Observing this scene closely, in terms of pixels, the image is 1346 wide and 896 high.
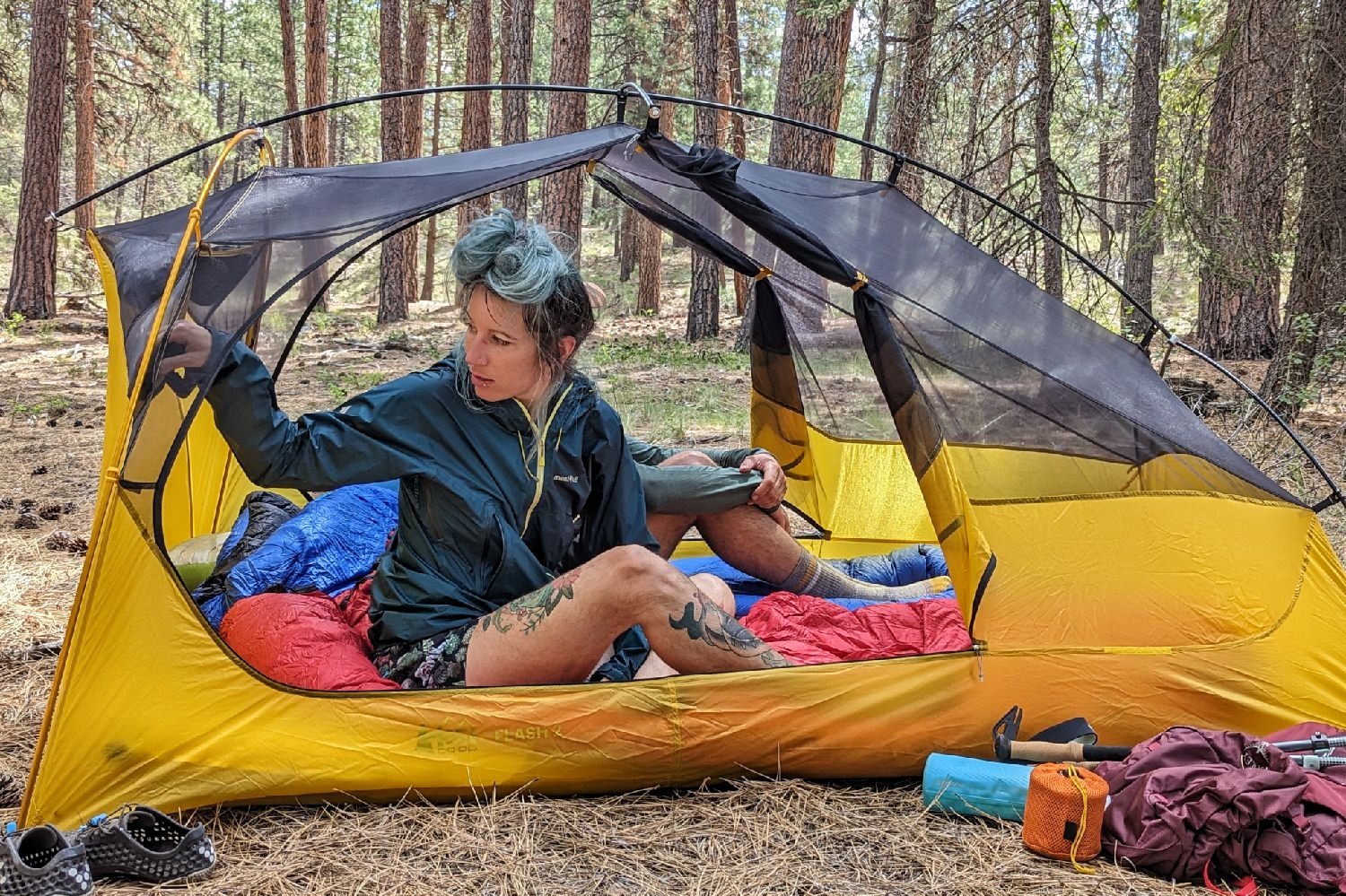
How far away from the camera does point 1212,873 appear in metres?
2.24

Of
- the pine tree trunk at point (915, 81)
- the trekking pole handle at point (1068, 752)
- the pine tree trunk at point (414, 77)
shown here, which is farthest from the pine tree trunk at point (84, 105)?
the trekking pole handle at point (1068, 752)

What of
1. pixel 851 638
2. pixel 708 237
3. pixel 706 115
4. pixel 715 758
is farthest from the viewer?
pixel 706 115

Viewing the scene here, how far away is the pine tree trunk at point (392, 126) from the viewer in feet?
38.9

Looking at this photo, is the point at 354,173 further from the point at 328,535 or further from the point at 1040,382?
the point at 1040,382

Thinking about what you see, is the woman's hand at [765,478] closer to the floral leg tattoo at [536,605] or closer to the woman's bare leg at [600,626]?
the woman's bare leg at [600,626]

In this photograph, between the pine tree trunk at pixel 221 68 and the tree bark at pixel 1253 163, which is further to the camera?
Answer: the pine tree trunk at pixel 221 68

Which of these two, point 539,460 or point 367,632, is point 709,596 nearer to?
point 539,460

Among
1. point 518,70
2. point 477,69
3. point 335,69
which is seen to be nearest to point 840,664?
point 518,70

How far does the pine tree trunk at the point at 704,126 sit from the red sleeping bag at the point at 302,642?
7250mm

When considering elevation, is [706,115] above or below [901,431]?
above

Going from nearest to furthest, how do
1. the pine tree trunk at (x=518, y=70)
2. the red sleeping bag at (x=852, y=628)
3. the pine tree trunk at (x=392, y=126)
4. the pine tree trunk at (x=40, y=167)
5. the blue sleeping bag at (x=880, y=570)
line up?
the red sleeping bag at (x=852, y=628), the blue sleeping bag at (x=880, y=570), the pine tree trunk at (x=518, y=70), the pine tree trunk at (x=40, y=167), the pine tree trunk at (x=392, y=126)

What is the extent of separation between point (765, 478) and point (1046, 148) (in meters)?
3.64

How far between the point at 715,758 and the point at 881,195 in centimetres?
170

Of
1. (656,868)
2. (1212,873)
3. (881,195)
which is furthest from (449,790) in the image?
(881,195)
